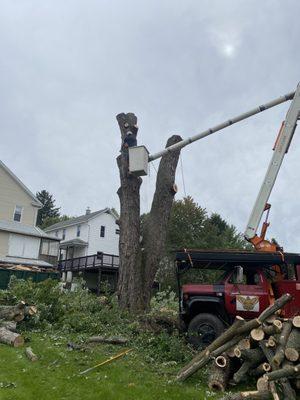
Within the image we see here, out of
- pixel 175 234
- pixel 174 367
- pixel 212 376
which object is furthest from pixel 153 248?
pixel 175 234

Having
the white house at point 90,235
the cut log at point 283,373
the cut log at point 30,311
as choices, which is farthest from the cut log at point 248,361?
the white house at point 90,235

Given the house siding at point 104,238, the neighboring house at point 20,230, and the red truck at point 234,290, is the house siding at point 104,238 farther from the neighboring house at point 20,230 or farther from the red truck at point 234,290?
the red truck at point 234,290

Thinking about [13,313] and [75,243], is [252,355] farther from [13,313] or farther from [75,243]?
[75,243]

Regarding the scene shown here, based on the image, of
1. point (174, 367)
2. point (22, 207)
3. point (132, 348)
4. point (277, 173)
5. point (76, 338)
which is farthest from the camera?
point (22, 207)

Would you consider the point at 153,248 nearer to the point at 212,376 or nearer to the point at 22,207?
the point at 212,376

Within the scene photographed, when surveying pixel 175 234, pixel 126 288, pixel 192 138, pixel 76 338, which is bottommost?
pixel 76 338

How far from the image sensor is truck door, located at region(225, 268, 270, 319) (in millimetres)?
8438

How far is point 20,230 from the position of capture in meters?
32.7

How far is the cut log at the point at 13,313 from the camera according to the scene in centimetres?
1016

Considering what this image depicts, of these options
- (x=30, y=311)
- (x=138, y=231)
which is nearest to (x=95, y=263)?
(x=138, y=231)

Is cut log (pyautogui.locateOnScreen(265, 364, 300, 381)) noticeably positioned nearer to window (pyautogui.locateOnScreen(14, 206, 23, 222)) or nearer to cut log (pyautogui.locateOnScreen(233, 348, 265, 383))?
cut log (pyautogui.locateOnScreen(233, 348, 265, 383))

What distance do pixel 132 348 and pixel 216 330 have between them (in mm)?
1783

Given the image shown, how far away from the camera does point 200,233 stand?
35.8 m

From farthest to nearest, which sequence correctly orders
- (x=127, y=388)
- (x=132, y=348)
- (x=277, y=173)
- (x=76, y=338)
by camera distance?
1. (x=277, y=173)
2. (x=76, y=338)
3. (x=132, y=348)
4. (x=127, y=388)
